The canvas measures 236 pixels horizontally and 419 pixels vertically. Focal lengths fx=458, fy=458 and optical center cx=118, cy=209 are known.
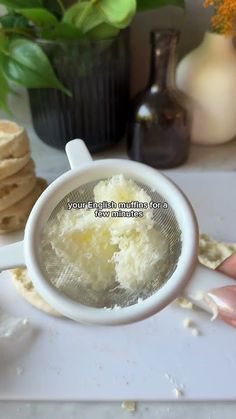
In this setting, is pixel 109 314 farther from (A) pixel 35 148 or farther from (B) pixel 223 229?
Result: (A) pixel 35 148

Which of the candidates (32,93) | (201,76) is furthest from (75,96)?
(201,76)

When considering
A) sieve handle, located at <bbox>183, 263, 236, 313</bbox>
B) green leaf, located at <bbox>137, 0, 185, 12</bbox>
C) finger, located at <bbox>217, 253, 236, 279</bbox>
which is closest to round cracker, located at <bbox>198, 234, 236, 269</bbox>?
finger, located at <bbox>217, 253, 236, 279</bbox>

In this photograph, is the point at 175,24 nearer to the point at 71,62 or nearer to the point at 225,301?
the point at 71,62

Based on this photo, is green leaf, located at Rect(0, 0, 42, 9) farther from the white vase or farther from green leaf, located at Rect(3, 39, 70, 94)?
the white vase

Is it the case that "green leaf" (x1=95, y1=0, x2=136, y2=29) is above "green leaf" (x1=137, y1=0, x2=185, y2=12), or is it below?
above

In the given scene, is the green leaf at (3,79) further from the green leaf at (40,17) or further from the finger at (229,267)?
the finger at (229,267)

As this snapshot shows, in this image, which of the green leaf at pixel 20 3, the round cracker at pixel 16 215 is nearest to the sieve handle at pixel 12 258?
the round cracker at pixel 16 215

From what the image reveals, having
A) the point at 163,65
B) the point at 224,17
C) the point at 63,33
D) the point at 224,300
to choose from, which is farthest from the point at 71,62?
the point at 224,300
